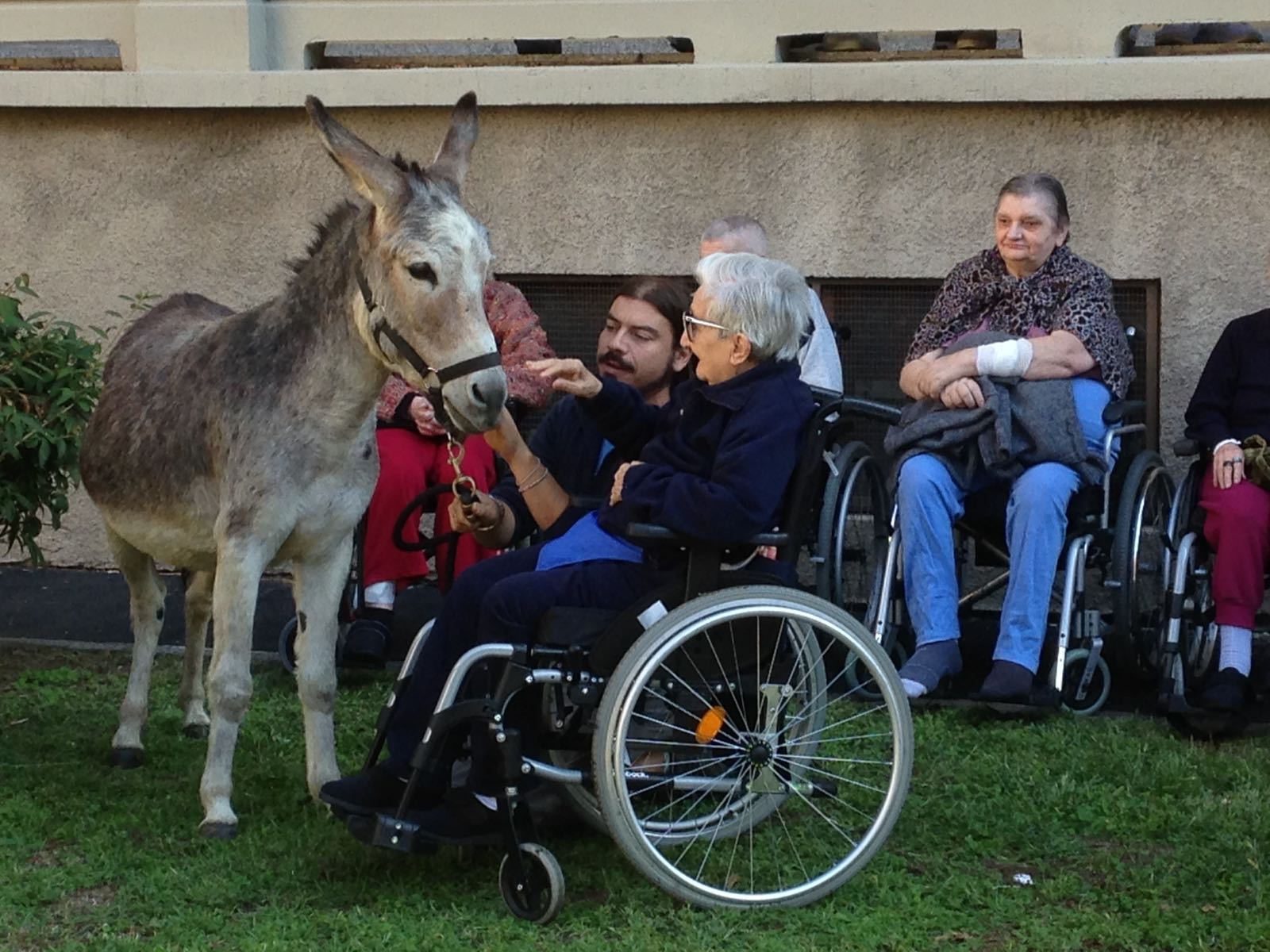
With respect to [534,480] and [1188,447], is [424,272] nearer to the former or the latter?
[534,480]

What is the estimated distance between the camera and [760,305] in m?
4.87

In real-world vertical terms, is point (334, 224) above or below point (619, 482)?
above

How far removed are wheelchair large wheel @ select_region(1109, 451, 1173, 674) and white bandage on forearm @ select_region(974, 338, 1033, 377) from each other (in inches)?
19.7

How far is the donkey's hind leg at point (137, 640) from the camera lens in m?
6.10

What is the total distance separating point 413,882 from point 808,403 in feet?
4.97

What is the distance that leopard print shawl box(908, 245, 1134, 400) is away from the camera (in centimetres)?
661

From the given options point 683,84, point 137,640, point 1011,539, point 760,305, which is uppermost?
point 683,84

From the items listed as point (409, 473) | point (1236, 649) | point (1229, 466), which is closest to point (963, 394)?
point (1229, 466)

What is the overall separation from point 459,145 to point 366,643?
219cm

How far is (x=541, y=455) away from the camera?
5500 millimetres

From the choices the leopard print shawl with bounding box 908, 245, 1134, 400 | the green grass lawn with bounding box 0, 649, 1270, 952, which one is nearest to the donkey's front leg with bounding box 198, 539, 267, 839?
the green grass lawn with bounding box 0, 649, 1270, 952

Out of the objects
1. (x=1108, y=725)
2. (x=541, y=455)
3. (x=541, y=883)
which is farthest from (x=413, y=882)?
(x=1108, y=725)

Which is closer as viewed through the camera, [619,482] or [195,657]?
[619,482]

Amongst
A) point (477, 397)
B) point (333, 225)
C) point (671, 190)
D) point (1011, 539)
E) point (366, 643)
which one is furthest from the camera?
point (671, 190)
